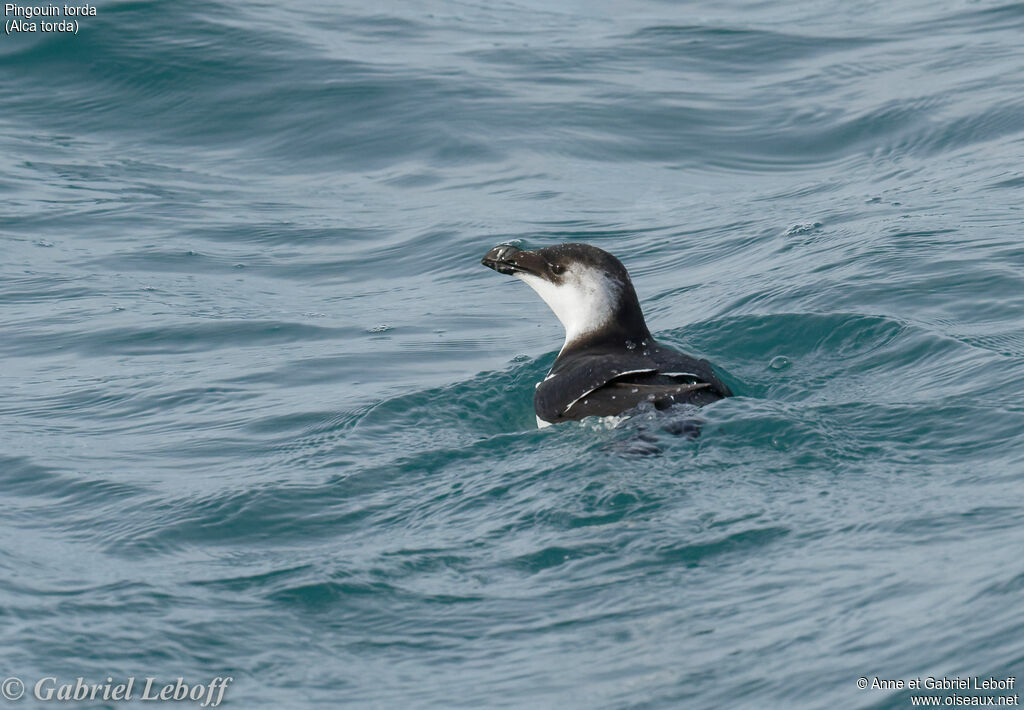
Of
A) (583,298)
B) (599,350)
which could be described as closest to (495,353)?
(583,298)

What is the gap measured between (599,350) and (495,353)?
1972mm

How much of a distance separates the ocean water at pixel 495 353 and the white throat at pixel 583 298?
638 millimetres

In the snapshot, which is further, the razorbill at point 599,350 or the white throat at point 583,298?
the white throat at point 583,298

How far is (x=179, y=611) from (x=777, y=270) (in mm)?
5773

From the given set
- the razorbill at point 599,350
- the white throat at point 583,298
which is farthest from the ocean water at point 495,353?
the white throat at point 583,298

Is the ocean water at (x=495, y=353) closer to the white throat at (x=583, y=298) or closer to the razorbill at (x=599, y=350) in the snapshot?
the razorbill at (x=599, y=350)

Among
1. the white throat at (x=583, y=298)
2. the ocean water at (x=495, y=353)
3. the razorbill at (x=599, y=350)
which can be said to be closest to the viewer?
the ocean water at (x=495, y=353)

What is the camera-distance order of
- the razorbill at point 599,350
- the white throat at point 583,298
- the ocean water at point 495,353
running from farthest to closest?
the white throat at point 583,298
the razorbill at point 599,350
the ocean water at point 495,353

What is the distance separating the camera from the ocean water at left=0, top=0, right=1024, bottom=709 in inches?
180

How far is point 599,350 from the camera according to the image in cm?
729

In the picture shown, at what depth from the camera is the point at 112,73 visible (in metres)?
15.1

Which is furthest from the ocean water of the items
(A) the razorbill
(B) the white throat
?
(B) the white throat

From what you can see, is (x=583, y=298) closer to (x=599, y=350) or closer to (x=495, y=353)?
(x=599, y=350)

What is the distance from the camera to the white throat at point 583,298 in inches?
294
